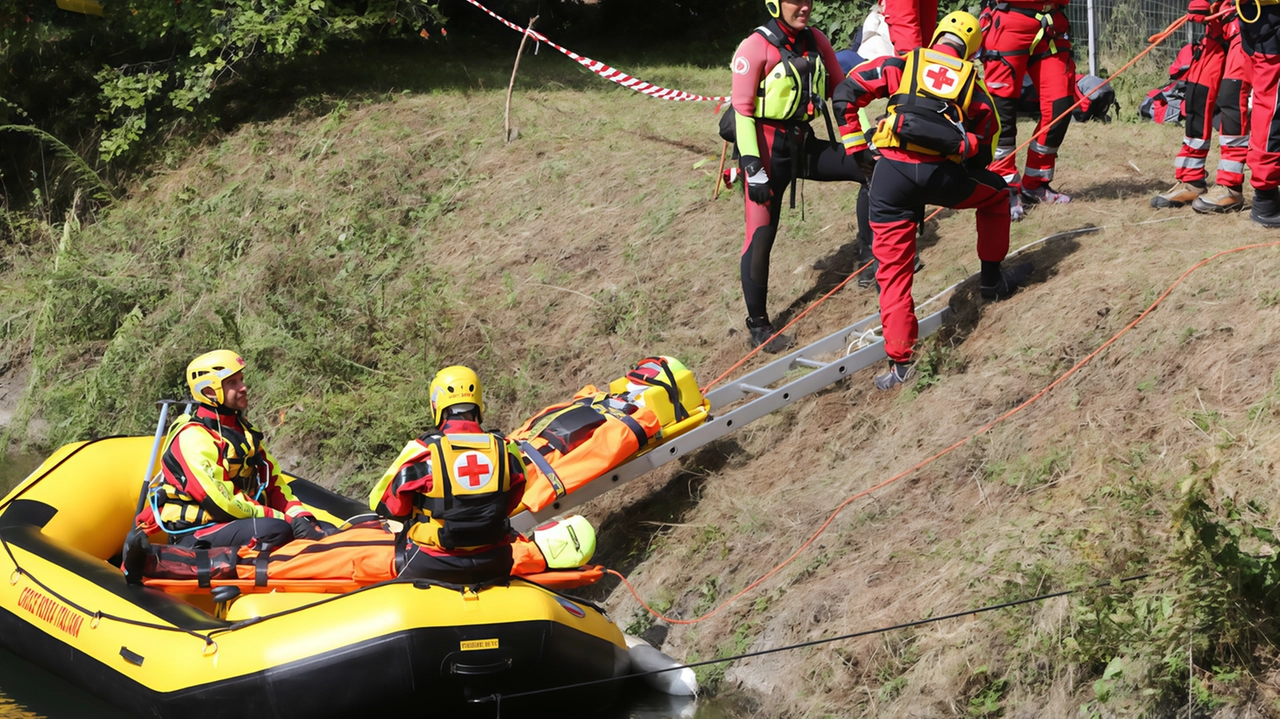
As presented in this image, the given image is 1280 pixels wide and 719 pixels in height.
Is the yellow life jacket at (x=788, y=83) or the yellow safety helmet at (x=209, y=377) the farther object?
the yellow life jacket at (x=788, y=83)

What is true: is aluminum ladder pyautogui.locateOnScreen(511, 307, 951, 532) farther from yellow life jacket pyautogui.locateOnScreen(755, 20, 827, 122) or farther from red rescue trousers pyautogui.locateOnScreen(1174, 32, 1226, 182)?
red rescue trousers pyautogui.locateOnScreen(1174, 32, 1226, 182)

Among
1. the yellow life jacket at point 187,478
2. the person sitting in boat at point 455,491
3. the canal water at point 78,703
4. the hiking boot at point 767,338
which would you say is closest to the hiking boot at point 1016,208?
the hiking boot at point 767,338

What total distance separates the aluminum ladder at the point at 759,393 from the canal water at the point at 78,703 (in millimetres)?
1084

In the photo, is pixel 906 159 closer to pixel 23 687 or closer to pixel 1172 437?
pixel 1172 437

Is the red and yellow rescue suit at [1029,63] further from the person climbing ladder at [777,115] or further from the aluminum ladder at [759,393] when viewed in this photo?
the aluminum ladder at [759,393]

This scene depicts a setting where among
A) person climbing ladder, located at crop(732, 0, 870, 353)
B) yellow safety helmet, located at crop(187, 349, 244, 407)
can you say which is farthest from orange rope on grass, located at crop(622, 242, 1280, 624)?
yellow safety helmet, located at crop(187, 349, 244, 407)

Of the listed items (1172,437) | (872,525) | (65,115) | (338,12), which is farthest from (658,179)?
(65,115)

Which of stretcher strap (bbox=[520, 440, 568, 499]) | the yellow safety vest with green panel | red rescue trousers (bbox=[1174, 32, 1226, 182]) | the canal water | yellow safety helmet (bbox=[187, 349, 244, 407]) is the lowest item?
the canal water

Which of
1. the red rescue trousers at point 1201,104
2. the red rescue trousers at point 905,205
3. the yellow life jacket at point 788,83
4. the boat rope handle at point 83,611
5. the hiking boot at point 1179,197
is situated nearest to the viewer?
the boat rope handle at point 83,611

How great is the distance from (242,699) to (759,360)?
12.5 feet

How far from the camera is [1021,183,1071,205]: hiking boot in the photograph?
8.22 meters

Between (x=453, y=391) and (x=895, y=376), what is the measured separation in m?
2.66

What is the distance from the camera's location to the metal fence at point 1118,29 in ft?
38.8

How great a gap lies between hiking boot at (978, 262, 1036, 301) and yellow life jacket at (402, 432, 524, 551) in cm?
312
